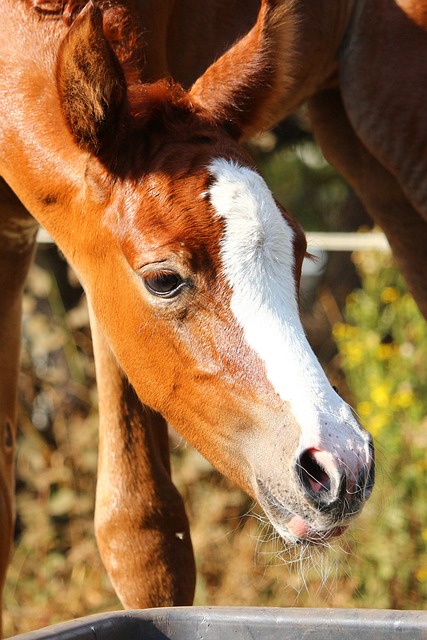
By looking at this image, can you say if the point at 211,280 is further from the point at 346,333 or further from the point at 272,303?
the point at 346,333

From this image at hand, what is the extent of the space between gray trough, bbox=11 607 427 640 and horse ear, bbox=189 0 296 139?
110 centimetres

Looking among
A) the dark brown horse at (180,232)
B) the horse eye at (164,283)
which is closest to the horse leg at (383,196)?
the dark brown horse at (180,232)

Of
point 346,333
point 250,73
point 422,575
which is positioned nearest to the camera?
point 250,73

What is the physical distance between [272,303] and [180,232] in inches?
9.6

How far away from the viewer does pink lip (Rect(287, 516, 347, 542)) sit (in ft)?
6.83

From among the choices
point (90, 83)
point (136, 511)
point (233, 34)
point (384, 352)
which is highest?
point (90, 83)

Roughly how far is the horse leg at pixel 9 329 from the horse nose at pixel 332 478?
49.8 inches

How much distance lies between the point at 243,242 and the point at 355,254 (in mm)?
3091

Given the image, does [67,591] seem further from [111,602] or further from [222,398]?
[222,398]

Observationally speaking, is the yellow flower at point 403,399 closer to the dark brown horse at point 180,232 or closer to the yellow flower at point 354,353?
the yellow flower at point 354,353

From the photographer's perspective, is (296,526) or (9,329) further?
(9,329)

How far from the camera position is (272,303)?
2.08m

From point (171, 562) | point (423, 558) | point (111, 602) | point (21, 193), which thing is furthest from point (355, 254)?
point (21, 193)

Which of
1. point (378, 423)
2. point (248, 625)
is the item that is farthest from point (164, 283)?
point (378, 423)
